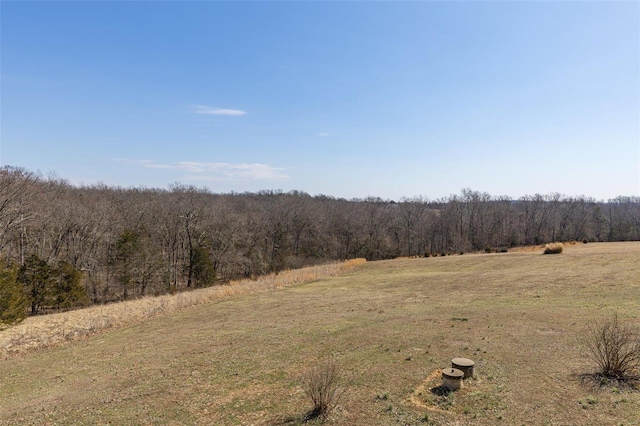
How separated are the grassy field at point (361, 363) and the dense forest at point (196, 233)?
14.4 metres

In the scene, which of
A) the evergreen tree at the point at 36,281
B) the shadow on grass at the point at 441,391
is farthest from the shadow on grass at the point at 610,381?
the evergreen tree at the point at 36,281

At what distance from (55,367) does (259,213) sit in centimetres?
5776

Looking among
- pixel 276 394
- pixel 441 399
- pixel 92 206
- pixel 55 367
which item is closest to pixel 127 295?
pixel 92 206

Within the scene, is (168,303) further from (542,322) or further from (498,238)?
(498,238)

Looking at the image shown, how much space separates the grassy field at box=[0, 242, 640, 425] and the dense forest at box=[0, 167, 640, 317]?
47.2 ft

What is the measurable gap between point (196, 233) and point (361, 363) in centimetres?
4356

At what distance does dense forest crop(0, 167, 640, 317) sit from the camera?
1178 inches

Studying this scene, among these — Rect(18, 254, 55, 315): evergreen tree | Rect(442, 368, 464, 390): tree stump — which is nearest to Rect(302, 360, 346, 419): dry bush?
Rect(442, 368, 464, 390): tree stump

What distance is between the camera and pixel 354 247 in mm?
69125

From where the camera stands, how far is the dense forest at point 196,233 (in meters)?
29.9

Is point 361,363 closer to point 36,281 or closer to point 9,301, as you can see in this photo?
point 9,301

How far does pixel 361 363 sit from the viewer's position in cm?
945

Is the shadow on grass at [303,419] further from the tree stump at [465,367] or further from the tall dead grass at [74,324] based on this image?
the tall dead grass at [74,324]

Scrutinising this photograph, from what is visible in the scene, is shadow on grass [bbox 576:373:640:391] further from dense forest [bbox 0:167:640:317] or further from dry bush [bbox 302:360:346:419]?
dense forest [bbox 0:167:640:317]
